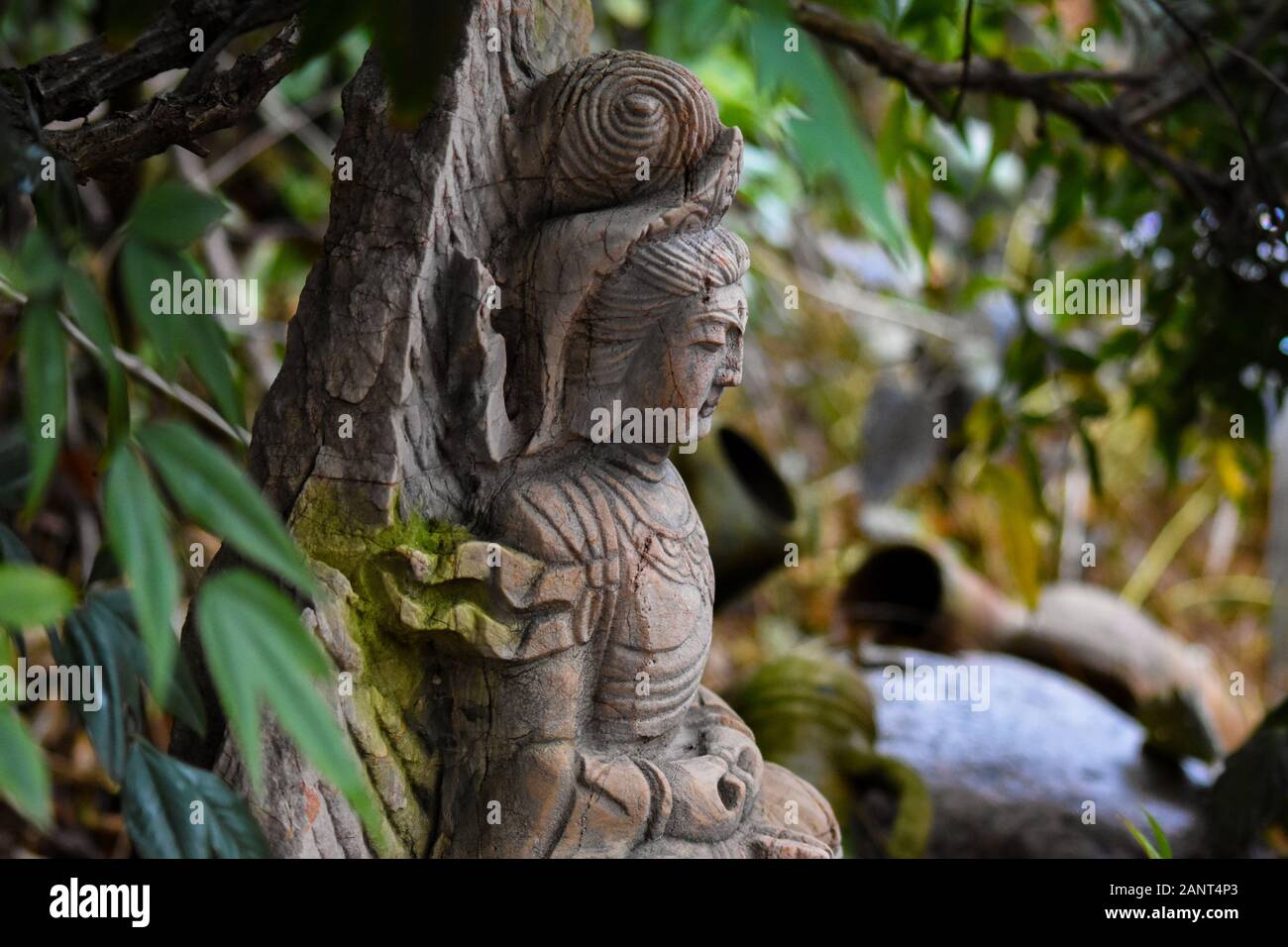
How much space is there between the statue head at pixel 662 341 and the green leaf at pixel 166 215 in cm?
48

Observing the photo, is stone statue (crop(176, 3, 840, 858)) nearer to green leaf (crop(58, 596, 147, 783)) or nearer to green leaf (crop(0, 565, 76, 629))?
green leaf (crop(58, 596, 147, 783))

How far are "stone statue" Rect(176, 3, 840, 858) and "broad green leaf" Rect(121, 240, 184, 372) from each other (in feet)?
0.99

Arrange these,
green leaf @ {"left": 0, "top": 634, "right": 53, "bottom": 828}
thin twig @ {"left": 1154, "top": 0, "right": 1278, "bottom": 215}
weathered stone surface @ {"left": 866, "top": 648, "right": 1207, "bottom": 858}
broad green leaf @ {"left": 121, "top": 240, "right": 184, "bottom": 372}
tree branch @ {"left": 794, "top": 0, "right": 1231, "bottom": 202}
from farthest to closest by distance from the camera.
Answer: weathered stone surface @ {"left": 866, "top": 648, "right": 1207, "bottom": 858}
tree branch @ {"left": 794, "top": 0, "right": 1231, "bottom": 202}
thin twig @ {"left": 1154, "top": 0, "right": 1278, "bottom": 215}
broad green leaf @ {"left": 121, "top": 240, "right": 184, "bottom": 372}
green leaf @ {"left": 0, "top": 634, "right": 53, "bottom": 828}

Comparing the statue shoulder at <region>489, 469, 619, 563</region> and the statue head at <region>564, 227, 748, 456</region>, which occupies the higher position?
the statue head at <region>564, 227, 748, 456</region>

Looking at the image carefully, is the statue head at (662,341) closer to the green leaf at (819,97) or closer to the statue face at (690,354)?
the statue face at (690,354)

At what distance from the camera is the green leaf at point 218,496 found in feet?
2.43

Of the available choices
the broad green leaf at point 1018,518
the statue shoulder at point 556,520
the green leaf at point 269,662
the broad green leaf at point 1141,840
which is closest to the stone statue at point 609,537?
the statue shoulder at point 556,520

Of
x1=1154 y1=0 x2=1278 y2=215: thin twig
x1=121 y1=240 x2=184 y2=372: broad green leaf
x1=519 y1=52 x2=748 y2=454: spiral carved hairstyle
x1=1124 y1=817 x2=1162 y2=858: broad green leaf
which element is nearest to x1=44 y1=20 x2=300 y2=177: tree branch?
x1=519 y1=52 x2=748 y2=454: spiral carved hairstyle

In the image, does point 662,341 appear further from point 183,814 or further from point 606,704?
point 183,814

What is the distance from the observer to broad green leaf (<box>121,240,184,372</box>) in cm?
80

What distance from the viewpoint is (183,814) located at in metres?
0.98

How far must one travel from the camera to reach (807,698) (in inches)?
79.7

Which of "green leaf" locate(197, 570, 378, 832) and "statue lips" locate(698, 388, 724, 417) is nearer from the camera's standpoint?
"green leaf" locate(197, 570, 378, 832)
